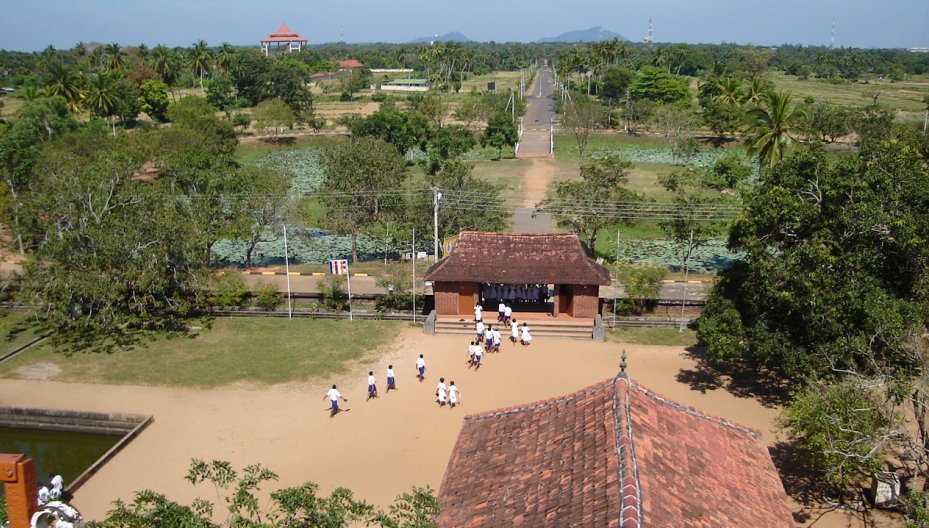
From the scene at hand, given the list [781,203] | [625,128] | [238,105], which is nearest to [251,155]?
[238,105]

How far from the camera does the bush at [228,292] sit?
2899 cm

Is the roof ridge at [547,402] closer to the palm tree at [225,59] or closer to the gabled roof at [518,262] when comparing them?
the gabled roof at [518,262]

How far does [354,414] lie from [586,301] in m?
10.5

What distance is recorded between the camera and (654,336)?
89.1 feet

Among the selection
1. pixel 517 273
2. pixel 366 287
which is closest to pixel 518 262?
pixel 517 273

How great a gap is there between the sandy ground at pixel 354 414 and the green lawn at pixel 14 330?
11.1 feet

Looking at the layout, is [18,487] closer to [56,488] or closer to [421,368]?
[56,488]

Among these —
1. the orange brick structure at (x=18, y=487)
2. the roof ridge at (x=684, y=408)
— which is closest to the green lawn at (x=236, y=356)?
the roof ridge at (x=684, y=408)

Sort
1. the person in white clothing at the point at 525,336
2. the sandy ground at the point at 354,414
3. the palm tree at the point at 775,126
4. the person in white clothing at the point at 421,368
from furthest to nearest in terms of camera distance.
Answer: the palm tree at the point at 775,126, the person in white clothing at the point at 525,336, the person in white clothing at the point at 421,368, the sandy ground at the point at 354,414

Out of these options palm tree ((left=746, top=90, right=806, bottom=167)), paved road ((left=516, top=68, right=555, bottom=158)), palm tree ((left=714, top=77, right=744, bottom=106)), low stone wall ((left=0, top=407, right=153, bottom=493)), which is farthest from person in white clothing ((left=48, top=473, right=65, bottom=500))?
palm tree ((left=714, top=77, right=744, bottom=106))

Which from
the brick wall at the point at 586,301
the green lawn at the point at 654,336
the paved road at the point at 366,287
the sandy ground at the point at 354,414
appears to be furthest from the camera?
the paved road at the point at 366,287

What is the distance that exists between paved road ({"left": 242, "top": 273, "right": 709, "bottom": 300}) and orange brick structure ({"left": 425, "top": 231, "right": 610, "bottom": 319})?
2.57 m

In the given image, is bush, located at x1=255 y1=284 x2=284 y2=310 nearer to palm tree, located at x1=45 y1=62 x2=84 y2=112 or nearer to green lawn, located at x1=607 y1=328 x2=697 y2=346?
green lawn, located at x1=607 y1=328 x2=697 y2=346

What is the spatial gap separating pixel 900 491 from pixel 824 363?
12.0 ft
